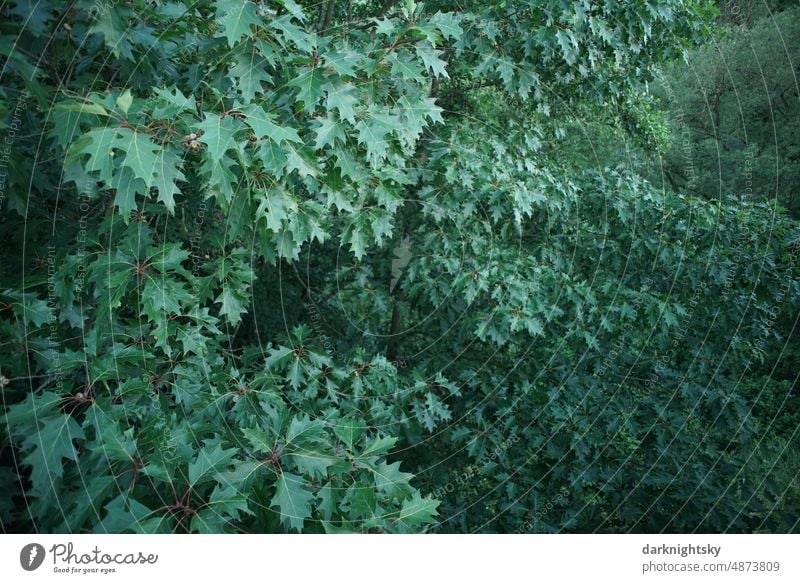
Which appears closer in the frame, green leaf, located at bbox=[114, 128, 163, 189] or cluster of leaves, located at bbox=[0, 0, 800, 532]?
green leaf, located at bbox=[114, 128, 163, 189]

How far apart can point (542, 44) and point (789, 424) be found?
4.75 meters

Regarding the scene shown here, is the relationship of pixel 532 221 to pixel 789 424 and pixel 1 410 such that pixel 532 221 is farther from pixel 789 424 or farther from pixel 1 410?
pixel 1 410

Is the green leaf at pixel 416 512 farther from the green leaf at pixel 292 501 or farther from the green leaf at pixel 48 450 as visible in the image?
the green leaf at pixel 48 450

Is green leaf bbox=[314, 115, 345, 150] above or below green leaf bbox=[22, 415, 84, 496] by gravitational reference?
above

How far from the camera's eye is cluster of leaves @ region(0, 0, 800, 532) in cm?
286

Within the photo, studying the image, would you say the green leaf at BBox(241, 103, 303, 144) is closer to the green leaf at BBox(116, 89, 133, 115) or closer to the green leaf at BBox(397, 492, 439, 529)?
the green leaf at BBox(116, 89, 133, 115)

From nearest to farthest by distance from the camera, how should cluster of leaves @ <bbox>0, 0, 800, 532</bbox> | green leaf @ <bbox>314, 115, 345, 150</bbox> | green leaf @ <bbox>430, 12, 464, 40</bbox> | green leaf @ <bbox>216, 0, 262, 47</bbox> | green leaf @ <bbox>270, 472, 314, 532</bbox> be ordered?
green leaf @ <bbox>270, 472, 314, 532</bbox> < cluster of leaves @ <bbox>0, 0, 800, 532</bbox> < green leaf @ <bbox>216, 0, 262, 47</bbox> < green leaf @ <bbox>314, 115, 345, 150</bbox> < green leaf @ <bbox>430, 12, 464, 40</bbox>

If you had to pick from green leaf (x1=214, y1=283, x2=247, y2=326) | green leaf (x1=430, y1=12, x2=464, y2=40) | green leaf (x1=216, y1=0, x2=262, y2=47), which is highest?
green leaf (x1=430, y1=12, x2=464, y2=40)

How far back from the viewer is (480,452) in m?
6.43

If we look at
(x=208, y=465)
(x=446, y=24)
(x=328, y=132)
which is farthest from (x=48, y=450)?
(x=446, y=24)

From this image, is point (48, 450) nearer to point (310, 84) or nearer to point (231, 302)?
point (231, 302)

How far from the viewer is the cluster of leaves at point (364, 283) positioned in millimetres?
2857

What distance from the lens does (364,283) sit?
23.7ft
